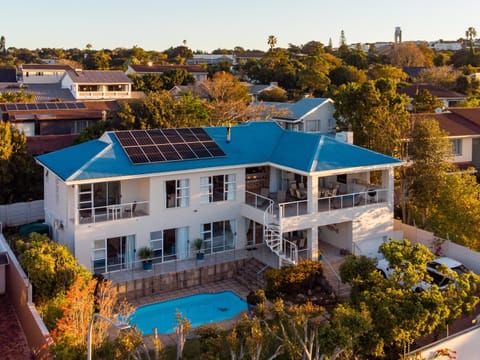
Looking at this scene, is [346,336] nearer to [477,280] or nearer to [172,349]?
[477,280]

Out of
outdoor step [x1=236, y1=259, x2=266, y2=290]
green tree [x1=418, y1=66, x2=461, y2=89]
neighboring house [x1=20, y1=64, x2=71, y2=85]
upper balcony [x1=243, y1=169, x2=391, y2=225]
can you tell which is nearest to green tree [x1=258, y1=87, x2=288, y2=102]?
green tree [x1=418, y1=66, x2=461, y2=89]

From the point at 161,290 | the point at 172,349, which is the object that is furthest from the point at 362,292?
the point at 161,290

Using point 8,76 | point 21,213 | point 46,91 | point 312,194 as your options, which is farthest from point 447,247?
point 8,76

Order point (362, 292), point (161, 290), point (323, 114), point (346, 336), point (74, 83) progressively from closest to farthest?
point (346, 336)
point (362, 292)
point (161, 290)
point (323, 114)
point (74, 83)

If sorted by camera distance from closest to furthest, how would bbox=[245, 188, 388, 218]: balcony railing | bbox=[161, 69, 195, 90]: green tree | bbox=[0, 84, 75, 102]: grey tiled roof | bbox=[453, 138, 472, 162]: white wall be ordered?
bbox=[245, 188, 388, 218]: balcony railing, bbox=[453, 138, 472, 162]: white wall, bbox=[0, 84, 75, 102]: grey tiled roof, bbox=[161, 69, 195, 90]: green tree

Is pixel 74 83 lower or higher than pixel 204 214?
higher

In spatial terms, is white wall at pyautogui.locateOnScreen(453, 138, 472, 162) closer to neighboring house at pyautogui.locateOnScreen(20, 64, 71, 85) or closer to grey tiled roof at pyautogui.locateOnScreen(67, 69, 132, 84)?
grey tiled roof at pyautogui.locateOnScreen(67, 69, 132, 84)

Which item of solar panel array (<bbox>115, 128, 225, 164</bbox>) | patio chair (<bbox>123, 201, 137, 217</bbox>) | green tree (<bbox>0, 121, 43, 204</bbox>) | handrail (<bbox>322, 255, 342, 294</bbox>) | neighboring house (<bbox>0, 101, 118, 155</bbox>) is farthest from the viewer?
neighboring house (<bbox>0, 101, 118, 155</bbox>)

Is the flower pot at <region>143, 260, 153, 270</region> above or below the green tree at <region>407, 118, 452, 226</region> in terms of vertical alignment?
below
